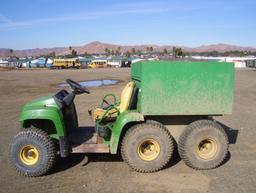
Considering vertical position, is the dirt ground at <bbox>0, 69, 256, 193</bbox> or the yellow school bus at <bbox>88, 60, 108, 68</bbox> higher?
the yellow school bus at <bbox>88, 60, 108, 68</bbox>

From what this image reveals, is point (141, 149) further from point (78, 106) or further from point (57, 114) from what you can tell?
point (78, 106)

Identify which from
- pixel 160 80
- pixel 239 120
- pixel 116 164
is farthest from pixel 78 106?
pixel 160 80

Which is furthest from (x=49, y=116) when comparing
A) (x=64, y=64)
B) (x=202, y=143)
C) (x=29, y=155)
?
(x=64, y=64)

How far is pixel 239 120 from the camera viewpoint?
10.1 meters

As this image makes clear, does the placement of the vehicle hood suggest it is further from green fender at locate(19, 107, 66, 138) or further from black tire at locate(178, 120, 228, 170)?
black tire at locate(178, 120, 228, 170)

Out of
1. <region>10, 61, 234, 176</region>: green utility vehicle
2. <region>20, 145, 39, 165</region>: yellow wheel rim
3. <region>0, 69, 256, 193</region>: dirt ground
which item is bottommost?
<region>0, 69, 256, 193</region>: dirt ground

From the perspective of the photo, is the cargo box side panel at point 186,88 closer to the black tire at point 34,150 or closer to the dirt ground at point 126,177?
the dirt ground at point 126,177

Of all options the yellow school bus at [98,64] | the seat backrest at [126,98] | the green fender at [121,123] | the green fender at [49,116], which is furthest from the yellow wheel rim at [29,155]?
the yellow school bus at [98,64]

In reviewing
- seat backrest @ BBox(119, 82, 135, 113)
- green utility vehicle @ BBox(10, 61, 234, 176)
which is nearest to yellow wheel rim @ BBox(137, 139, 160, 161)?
green utility vehicle @ BBox(10, 61, 234, 176)

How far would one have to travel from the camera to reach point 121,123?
5.37 metres

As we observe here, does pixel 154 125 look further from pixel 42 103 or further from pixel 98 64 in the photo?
pixel 98 64

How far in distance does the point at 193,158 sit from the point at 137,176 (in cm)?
102

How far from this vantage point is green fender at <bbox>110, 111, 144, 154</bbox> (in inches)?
211

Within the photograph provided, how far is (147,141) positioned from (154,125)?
300 millimetres
